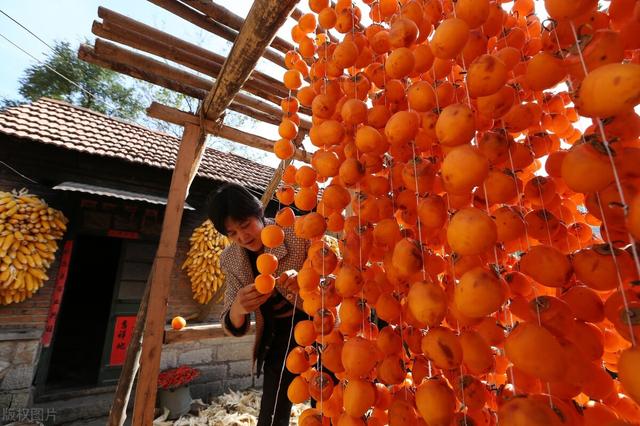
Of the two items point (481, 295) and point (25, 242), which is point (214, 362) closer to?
point (25, 242)

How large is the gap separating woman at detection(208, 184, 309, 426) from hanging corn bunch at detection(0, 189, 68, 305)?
175 inches

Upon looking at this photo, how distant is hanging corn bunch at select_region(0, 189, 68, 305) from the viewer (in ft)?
14.9

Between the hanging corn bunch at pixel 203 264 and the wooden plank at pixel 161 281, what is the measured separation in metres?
3.89

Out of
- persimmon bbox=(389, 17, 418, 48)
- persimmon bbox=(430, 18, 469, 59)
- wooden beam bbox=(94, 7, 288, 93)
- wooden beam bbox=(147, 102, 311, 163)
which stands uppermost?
wooden beam bbox=(94, 7, 288, 93)

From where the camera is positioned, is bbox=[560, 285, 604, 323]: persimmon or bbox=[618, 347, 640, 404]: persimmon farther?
bbox=[560, 285, 604, 323]: persimmon

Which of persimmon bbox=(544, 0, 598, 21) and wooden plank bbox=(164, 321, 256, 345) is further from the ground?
persimmon bbox=(544, 0, 598, 21)

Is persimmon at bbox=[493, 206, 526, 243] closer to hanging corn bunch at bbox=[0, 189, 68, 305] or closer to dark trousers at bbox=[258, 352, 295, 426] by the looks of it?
dark trousers at bbox=[258, 352, 295, 426]

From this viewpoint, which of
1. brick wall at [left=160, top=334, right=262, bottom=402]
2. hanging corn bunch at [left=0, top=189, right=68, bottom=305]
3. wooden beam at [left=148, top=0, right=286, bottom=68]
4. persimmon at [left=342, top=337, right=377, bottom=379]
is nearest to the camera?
persimmon at [left=342, top=337, right=377, bottom=379]

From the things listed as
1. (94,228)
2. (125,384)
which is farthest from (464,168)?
(94,228)

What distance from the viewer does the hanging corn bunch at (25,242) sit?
453 cm

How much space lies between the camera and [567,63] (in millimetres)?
704

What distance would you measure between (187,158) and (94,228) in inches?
175

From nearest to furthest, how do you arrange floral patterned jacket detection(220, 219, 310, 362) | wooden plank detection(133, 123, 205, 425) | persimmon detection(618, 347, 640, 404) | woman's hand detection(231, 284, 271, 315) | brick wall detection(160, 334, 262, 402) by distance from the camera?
persimmon detection(618, 347, 640, 404) < woman's hand detection(231, 284, 271, 315) < wooden plank detection(133, 123, 205, 425) < floral patterned jacket detection(220, 219, 310, 362) < brick wall detection(160, 334, 262, 402)

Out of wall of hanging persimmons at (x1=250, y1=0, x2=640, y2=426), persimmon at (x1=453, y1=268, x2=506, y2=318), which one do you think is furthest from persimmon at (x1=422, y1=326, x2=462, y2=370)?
persimmon at (x1=453, y1=268, x2=506, y2=318)
